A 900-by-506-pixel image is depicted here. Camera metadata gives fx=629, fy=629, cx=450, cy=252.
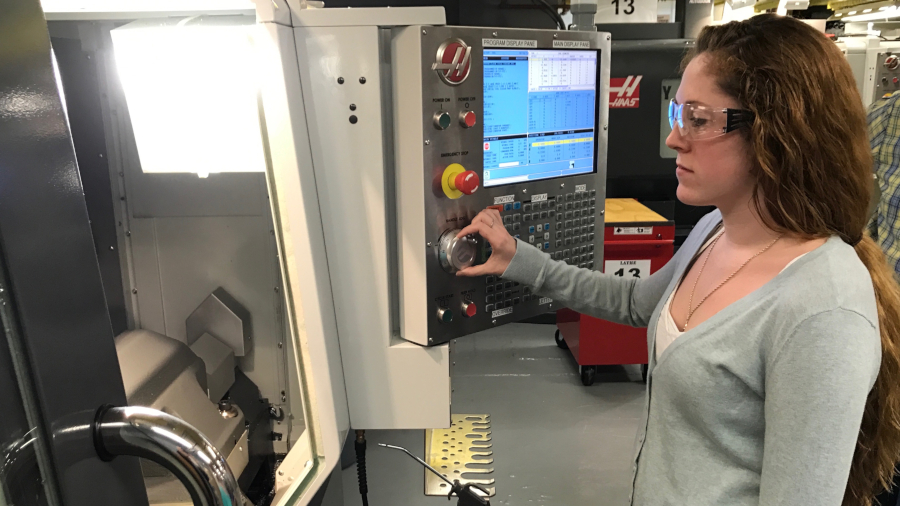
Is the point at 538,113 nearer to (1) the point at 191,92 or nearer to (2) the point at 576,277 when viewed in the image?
(2) the point at 576,277

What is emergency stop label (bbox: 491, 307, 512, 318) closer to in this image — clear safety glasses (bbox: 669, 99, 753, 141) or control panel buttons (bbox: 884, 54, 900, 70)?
clear safety glasses (bbox: 669, 99, 753, 141)

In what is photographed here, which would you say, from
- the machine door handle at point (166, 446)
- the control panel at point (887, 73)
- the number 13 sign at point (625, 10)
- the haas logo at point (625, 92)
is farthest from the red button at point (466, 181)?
the control panel at point (887, 73)

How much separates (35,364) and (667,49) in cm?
316

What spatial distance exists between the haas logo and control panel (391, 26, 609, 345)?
1.81 m

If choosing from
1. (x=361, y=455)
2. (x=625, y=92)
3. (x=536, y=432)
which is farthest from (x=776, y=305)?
(x=625, y=92)

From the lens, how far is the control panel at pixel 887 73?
3.38 metres

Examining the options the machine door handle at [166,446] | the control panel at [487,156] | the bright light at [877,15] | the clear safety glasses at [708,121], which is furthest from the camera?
the bright light at [877,15]

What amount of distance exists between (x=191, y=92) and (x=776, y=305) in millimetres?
991

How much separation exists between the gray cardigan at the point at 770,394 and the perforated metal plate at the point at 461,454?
1232 millimetres

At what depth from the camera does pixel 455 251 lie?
114 cm

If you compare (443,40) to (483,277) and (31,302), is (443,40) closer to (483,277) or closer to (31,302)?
(483,277)

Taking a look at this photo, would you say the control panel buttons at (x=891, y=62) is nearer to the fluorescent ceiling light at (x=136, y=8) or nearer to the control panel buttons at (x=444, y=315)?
the control panel buttons at (x=444, y=315)

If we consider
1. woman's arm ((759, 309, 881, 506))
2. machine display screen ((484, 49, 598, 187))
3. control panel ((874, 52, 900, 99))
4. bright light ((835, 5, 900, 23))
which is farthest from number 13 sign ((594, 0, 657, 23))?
woman's arm ((759, 309, 881, 506))

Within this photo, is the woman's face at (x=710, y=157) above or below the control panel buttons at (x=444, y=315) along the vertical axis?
above
